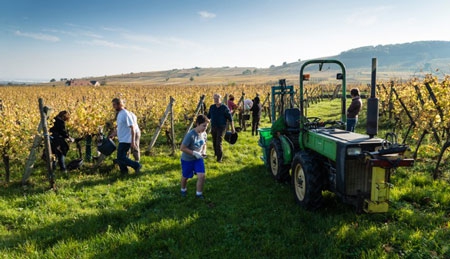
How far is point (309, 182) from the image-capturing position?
432 centimetres

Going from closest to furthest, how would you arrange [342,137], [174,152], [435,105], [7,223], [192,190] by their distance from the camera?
1. [342,137]
2. [7,223]
3. [192,190]
4. [435,105]
5. [174,152]

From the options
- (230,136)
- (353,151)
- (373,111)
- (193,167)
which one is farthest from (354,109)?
(193,167)

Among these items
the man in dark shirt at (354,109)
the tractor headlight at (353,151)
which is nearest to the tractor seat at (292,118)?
the tractor headlight at (353,151)

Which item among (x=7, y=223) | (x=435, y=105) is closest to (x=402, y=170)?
(x=435, y=105)

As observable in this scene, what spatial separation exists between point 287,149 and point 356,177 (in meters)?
1.71

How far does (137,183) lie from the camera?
631cm

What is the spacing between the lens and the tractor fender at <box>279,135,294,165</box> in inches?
217

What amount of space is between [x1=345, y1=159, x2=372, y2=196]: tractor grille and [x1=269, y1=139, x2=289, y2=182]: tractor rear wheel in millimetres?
1870

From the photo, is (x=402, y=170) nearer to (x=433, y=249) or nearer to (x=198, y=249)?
(x=433, y=249)

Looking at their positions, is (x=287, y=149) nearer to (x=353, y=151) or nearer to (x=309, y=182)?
(x=309, y=182)

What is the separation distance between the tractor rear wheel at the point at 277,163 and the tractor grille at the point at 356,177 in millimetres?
1870

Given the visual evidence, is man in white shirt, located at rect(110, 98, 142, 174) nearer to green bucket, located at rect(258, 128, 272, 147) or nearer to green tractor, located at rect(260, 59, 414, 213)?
green bucket, located at rect(258, 128, 272, 147)

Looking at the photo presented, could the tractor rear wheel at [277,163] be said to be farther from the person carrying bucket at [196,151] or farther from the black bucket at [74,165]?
the black bucket at [74,165]

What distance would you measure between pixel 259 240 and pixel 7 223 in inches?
161
